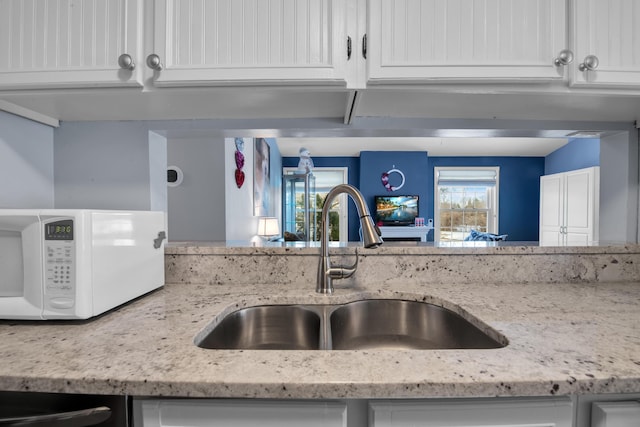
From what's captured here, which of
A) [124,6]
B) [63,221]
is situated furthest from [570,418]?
[124,6]

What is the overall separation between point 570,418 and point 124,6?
1389 mm

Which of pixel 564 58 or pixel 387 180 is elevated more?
pixel 387 180

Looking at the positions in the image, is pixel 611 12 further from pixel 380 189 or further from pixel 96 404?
pixel 380 189

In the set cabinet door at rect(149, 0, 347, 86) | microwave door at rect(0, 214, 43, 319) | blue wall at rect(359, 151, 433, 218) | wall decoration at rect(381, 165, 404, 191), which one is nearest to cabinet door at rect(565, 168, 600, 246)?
blue wall at rect(359, 151, 433, 218)

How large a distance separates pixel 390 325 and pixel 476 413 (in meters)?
0.50

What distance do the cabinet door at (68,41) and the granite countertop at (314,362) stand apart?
66 cm

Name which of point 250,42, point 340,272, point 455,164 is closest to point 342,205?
point 455,164

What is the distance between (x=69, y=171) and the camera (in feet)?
4.04

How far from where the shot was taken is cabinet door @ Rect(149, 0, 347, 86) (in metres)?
0.84

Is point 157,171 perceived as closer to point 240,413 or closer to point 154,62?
point 154,62

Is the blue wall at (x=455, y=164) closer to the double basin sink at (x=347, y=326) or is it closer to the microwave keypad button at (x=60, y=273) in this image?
the double basin sink at (x=347, y=326)

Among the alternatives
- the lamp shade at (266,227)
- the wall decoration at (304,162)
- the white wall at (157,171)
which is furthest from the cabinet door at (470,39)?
the wall decoration at (304,162)

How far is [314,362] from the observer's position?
0.59 meters

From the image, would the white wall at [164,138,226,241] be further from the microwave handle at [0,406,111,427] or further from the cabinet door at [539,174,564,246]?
the cabinet door at [539,174,564,246]
